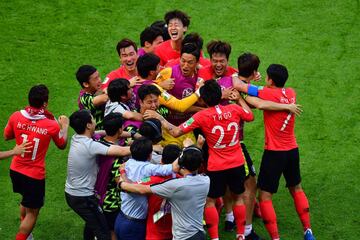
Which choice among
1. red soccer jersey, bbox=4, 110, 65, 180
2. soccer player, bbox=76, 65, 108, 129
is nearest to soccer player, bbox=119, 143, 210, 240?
red soccer jersey, bbox=4, 110, 65, 180

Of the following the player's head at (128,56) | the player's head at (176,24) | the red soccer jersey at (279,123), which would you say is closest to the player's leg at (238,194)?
the red soccer jersey at (279,123)

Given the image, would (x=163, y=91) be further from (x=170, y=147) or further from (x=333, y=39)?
(x=333, y=39)

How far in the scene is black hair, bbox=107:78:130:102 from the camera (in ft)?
29.2

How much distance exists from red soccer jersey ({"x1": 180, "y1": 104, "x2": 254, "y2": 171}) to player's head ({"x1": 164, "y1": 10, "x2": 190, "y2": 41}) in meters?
2.03

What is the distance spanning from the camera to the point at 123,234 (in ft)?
26.9

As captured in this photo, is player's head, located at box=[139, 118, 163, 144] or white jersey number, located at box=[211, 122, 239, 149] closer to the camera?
player's head, located at box=[139, 118, 163, 144]

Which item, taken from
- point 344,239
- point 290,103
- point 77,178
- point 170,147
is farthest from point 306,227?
point 77,178

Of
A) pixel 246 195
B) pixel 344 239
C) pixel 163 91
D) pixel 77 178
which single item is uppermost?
pixel 163 91

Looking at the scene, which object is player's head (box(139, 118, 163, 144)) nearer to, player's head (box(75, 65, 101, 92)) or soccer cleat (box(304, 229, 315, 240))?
player's head (box(75, 65, 101, 92))

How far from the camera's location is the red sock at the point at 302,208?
9.32 m

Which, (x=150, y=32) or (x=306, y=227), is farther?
(x=150, y=32)

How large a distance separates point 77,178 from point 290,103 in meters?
2.63

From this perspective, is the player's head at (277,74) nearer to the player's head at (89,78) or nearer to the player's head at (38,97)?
the player's head at (89,78)

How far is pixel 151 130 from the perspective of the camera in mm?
8320
